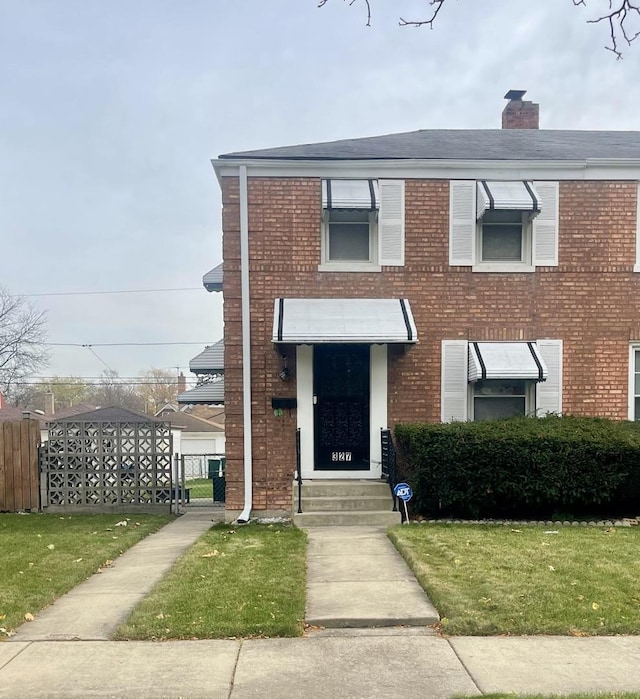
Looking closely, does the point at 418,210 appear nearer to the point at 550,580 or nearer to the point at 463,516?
the point at 463,516

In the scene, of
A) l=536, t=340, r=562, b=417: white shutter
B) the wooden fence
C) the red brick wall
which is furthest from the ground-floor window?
the wooden fence

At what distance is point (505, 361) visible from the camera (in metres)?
9.25

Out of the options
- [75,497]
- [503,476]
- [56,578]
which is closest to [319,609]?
[56,578]

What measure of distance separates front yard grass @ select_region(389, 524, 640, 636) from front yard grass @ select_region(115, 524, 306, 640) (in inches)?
47.5

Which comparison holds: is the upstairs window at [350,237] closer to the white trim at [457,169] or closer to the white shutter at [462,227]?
the white trim at [457,169]

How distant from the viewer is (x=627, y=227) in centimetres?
959

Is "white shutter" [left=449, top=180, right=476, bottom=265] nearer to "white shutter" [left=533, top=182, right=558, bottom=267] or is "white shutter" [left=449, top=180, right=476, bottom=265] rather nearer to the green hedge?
"white shutter" [left=533, top=182, right=558, bottom=267]

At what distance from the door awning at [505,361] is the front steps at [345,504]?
2297 mm

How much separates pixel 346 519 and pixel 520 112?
10.3m

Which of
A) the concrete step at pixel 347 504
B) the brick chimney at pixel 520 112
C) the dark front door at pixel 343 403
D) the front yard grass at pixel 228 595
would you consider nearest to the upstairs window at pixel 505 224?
the dark front door at pixel 343 403

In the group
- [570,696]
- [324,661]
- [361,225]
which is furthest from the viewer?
[361,225]

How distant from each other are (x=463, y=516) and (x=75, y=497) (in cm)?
674

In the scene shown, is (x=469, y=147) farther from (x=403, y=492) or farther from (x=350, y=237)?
(x=403, y=492)

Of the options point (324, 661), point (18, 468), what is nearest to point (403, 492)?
point (324, 661)
